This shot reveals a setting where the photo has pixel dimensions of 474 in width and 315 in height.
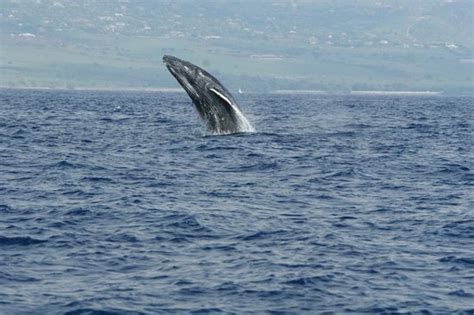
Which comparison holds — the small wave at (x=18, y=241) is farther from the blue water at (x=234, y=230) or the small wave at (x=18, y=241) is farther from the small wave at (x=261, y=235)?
the small wave at (x=261, y=235)

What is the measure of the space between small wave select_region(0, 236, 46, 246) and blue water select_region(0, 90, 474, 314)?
0.20 feet

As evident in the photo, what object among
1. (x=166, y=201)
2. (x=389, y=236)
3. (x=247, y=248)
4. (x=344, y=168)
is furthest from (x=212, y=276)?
(x=344, y=168)

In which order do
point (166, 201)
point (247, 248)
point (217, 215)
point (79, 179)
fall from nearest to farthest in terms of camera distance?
point (247, 248) < point (217, 215) < point (166, 201) < point (79, 179)

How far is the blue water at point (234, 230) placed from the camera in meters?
16.5

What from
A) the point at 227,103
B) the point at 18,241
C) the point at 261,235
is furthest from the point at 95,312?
the point at 227,103

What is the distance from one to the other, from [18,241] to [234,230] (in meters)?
4.68

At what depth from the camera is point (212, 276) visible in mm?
17641

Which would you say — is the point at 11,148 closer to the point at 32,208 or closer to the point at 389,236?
the point at 32,208

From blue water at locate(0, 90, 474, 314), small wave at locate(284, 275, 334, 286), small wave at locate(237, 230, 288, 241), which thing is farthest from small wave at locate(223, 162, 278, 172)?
small wave at locate(284, 275, 334, 286)

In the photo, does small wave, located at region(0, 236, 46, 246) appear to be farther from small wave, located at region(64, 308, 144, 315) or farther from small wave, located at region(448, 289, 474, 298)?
small wave, located at region(448, 289, 474, 298)

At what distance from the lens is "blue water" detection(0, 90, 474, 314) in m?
16.5

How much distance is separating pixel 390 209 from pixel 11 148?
19.9m

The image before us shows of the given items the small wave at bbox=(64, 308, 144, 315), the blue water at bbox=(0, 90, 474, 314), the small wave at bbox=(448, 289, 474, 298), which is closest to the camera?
the small wave at bbox=(64, 308, 144, 315)

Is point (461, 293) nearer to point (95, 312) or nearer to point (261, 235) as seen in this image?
point (261, 235)
